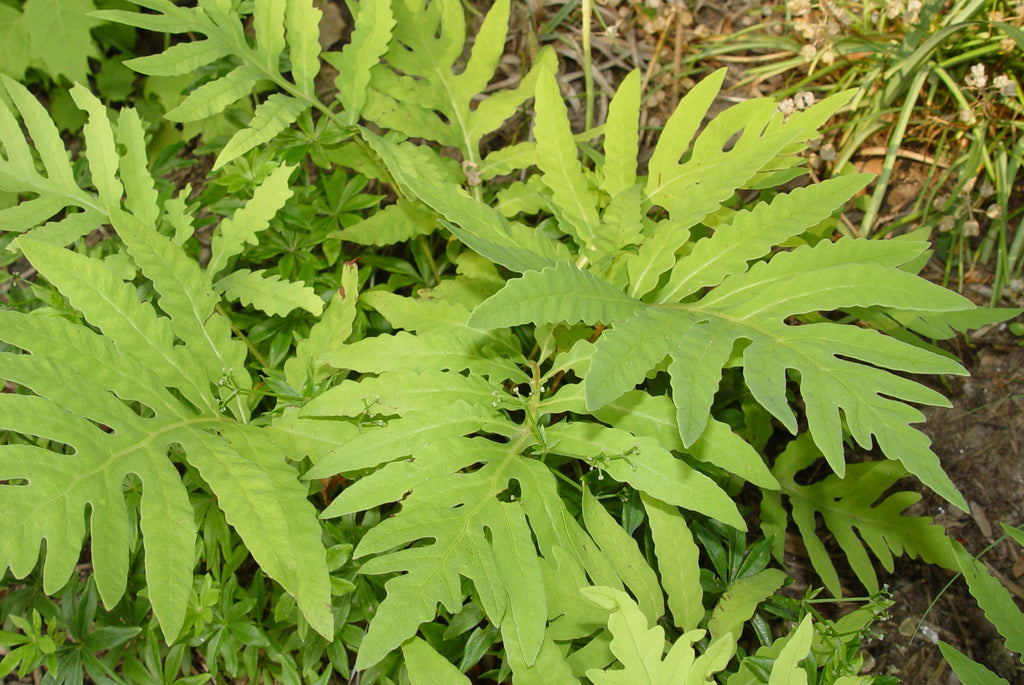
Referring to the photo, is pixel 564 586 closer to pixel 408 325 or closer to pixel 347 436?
pixel 347 436

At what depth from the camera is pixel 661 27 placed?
316 centimetres

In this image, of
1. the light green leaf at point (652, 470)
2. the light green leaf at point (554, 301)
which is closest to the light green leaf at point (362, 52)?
the light green leaf at point (554, 301)

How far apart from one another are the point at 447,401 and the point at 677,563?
2.34 ft

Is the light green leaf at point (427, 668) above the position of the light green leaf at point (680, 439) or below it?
below

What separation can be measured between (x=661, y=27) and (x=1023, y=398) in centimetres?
198

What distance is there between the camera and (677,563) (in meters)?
1.88

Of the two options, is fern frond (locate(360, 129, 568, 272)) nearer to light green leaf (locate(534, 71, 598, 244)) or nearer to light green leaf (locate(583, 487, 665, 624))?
light green leaf (locate(534, 71, 598, 244))

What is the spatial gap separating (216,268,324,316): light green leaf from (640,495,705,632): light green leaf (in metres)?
1.08

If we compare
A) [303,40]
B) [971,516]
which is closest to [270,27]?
[303,40]

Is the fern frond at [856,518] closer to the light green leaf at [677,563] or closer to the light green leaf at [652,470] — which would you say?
the light green leaf at [677,563]

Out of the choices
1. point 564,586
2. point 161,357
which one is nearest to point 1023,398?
point 564,586

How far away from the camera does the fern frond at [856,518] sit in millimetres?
2111

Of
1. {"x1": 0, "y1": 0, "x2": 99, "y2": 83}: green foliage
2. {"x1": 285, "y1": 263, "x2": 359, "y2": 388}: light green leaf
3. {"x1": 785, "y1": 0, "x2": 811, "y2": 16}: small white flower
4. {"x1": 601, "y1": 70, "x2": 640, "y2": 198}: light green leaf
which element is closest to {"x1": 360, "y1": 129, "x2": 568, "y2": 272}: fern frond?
{"x1": 601, "y1": 70, "x2": 640, "y2": 198}: light green leaf

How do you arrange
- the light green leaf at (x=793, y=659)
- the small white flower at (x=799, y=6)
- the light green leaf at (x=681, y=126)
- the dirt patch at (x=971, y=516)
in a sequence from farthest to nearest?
the small white flower at (x=799, y=6), the dirt patch at (x=971, y=516), the light green leaf at (x=681, y=126), the light green leaf at (x=793, y=659)
